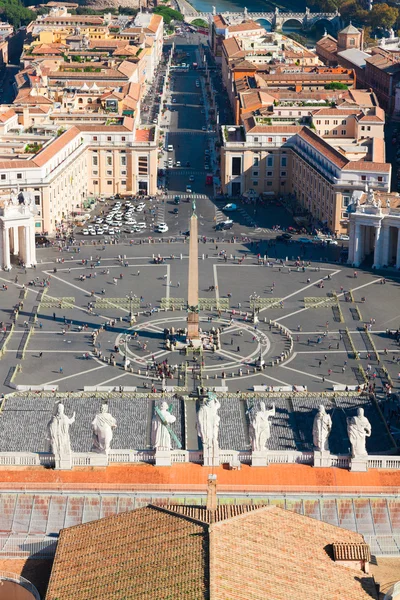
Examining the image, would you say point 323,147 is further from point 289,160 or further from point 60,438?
point 60,438

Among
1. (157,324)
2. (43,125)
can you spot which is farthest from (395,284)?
(43,125)

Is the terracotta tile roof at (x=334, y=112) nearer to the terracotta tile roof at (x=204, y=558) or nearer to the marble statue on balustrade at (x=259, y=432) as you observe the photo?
the marble statue on balustrade at (x=259, y=432)

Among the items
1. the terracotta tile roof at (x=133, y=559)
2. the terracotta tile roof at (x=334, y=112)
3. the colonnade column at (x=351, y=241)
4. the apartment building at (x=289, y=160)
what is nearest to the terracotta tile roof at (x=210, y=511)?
the terracotta tile roof at (x=133, y=559)

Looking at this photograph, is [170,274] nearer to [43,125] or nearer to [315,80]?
[43,125]

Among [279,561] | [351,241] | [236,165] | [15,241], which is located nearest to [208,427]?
[279,561]

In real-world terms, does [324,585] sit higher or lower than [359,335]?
higher

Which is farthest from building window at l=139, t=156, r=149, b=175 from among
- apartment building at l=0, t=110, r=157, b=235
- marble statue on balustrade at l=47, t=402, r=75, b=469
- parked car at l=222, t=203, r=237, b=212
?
marble statue on balustrade at l=47, t=402, r=75, b=469
